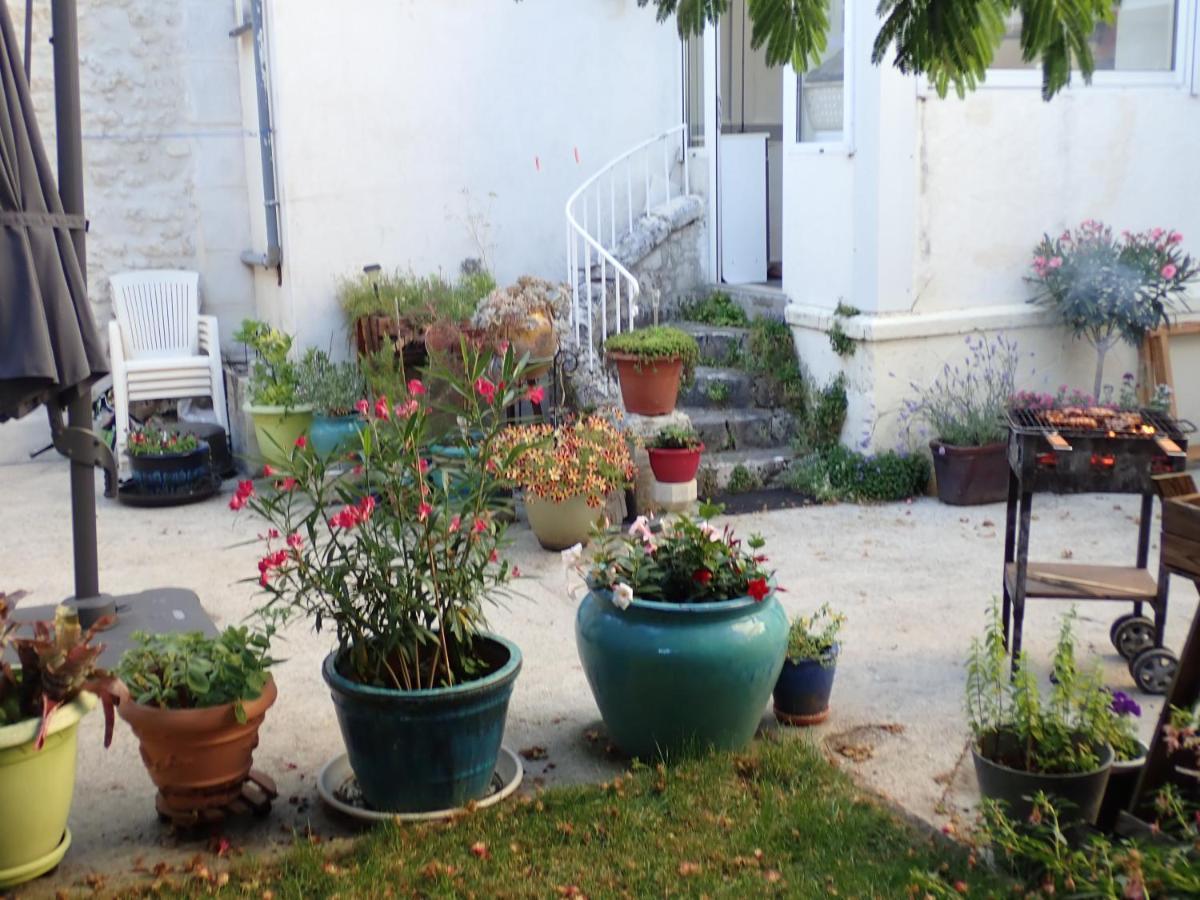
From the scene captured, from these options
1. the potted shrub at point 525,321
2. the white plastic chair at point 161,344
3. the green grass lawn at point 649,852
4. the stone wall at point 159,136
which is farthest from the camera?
the stone wall at point 159,136

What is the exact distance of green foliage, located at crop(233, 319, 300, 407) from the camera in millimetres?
7336

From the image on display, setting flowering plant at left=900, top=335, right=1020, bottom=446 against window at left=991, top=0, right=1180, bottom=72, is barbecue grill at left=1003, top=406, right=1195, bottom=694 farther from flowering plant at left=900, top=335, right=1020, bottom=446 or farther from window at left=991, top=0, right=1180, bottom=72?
A: window at left=991, top=0, right=1180, bottom=72

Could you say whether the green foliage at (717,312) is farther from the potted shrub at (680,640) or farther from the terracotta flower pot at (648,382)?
the potted shrub at (680,640)

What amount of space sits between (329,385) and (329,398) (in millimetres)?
86

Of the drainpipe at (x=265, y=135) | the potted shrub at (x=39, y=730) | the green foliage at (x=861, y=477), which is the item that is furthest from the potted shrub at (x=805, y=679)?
the drainpipe at (x=265, y=135)

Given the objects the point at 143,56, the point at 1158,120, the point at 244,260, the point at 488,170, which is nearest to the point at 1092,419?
the point at 1158,120

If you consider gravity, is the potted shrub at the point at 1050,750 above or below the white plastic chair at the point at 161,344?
below

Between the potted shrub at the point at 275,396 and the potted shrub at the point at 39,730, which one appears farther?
the potted shrub at the point at 275,396

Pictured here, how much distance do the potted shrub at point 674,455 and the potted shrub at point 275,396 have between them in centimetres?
217

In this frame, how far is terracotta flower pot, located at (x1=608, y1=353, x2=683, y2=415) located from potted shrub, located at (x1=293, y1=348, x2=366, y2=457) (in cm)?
153

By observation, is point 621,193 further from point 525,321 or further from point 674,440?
point 674,440

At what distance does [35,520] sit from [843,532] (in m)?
4.35

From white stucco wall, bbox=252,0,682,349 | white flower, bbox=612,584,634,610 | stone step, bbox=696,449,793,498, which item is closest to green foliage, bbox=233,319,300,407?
white stucco wall, bbox=252,0,682,349

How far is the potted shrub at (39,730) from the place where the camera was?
2984 millimetres
